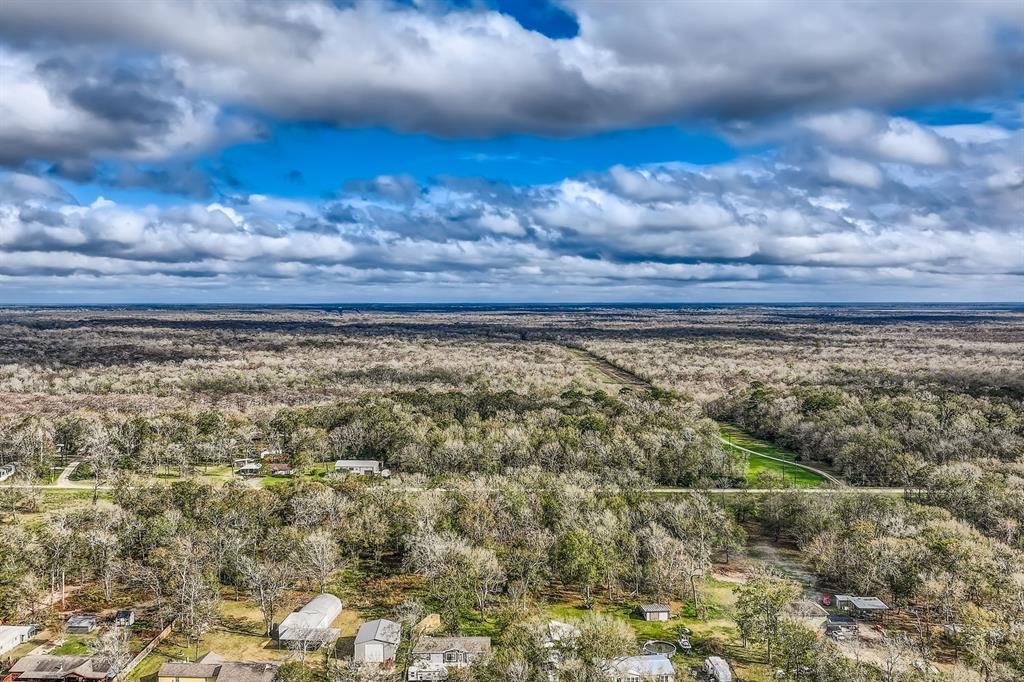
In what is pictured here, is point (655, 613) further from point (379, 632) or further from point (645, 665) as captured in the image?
point (379, 632)

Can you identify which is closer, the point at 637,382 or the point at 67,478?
the point at 67,478

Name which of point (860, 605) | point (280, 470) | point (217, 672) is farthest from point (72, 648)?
point (860, 605)

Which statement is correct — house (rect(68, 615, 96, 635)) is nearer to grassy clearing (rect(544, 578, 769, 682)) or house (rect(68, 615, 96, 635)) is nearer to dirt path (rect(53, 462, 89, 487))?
grassy clearing (rect(544, 578, 769, 682))

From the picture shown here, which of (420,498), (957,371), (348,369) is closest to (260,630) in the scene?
(420,498)

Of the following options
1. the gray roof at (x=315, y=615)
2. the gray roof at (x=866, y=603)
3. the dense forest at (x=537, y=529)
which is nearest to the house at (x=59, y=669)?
the dense forest at (x=537, y=529)

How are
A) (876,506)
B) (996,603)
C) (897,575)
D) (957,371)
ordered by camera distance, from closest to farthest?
1. (996,603)
2. (897,575)
3. (876,506)
4. (957,371)

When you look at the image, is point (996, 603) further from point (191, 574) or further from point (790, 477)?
point (191, 574)

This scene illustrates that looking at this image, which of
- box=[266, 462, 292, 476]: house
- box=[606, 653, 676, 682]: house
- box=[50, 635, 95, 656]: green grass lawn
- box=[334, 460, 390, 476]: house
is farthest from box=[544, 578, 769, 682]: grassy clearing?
box=[266, 462, 292, 476]: house
